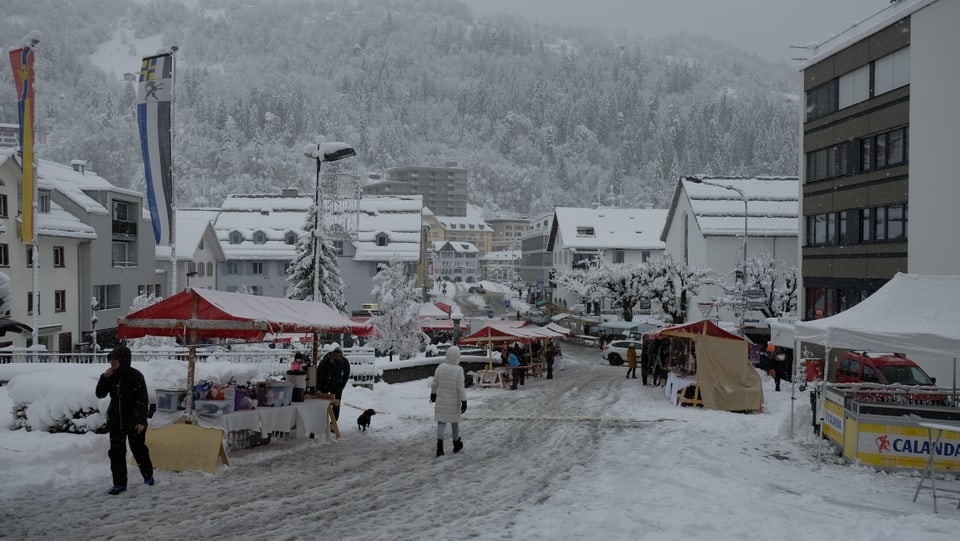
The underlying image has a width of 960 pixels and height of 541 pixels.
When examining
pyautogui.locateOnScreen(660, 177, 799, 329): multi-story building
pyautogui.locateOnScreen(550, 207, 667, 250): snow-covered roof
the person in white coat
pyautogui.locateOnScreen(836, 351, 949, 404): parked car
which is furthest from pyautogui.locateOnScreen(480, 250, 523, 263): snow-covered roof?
the person in white coat

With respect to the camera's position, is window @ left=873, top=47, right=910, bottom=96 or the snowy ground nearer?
the snowy ground

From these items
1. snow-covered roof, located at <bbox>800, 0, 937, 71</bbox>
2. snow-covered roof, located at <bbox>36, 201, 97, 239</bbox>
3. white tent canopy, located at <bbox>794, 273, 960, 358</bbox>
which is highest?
snow-covered roof, located at <bbox>800, 0, 937, 71</bbox>

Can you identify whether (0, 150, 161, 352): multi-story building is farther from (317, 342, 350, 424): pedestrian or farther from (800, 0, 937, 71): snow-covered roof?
(800, 0, 937, 71): snow-covered roof

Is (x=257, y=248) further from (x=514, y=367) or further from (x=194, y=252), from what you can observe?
(x=514, y=367)

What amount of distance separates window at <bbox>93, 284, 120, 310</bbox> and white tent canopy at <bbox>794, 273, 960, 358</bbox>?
42.5 metres

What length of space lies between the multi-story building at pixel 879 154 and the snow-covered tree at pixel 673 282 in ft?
64.0

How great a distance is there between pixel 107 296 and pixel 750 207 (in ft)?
146

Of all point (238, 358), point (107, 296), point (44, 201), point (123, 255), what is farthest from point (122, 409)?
point (123, 255)

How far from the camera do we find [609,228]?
83.8 meters

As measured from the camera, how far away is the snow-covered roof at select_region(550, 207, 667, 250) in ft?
266

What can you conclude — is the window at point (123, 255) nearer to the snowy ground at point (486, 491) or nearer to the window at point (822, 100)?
the snowy ground at point (486, 491)

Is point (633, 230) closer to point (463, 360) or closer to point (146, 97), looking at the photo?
point (463, 360)

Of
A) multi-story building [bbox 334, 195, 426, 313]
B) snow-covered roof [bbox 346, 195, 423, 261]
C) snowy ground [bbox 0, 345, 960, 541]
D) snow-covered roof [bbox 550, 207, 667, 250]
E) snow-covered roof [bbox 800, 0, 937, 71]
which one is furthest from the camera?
snow-covered roof [bbox 550, 207, 667, 250]

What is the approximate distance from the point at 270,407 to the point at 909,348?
10603mm
